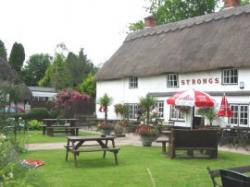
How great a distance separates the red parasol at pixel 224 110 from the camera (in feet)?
65.2

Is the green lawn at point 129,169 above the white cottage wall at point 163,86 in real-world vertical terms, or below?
below

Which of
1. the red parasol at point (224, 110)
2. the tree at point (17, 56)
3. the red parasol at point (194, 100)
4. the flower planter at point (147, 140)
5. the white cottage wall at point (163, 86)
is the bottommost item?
the flower planter at point (147, 140)

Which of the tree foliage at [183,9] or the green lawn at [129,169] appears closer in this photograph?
the green lawn at [129,169]

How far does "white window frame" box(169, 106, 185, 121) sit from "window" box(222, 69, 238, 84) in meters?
3.60

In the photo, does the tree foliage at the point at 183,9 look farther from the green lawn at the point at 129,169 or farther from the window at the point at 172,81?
the green lawn at the point at 129,169

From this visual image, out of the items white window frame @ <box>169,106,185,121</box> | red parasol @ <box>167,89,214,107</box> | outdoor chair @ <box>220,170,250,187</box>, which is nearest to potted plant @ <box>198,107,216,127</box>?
red parasol @ <box>167,89,214,107</box>

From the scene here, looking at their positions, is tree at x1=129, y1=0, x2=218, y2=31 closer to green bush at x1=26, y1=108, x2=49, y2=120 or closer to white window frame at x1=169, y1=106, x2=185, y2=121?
green bush at x1=26, y1=108, x2=49, y2=120

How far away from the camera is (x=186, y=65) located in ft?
79.0

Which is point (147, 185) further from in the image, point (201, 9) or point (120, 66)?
point (201, 9)

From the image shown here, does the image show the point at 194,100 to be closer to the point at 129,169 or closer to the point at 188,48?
the point at 188,48

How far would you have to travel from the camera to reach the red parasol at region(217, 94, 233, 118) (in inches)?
782

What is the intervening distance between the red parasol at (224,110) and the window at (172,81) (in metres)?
5.25

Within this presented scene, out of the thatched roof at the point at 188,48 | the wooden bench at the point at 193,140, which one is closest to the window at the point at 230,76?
the thatched roof at the point at 188,48

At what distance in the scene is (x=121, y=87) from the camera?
30.4 metres
